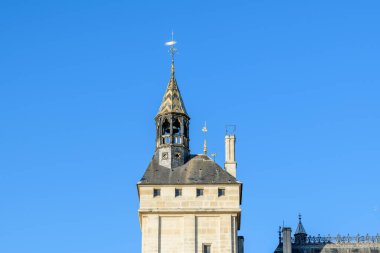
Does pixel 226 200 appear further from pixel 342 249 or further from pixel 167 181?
pixel 342 249

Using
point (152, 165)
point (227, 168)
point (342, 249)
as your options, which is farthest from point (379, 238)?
point (152, 165)

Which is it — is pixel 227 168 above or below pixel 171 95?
below

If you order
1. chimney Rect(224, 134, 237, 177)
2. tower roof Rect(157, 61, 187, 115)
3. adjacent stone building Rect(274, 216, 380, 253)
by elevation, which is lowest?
adjacent stone building Rect(274, 216, 380, 253)

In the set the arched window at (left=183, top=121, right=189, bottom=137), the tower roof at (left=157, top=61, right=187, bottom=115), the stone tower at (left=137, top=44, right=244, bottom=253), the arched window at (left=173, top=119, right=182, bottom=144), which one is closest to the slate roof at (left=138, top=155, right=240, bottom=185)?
the stone tower at (left=137, top=44, right=244, bottom=253)

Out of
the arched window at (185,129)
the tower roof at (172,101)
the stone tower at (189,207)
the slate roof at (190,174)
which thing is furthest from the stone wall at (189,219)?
the tower roof at (172,101)

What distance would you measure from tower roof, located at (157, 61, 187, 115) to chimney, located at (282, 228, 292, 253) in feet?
50.4

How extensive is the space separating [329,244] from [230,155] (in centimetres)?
1362

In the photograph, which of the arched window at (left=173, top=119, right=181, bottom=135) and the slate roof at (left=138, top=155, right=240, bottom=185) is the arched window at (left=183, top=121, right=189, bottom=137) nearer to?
the arched window at (left=173, top=119, right=181, bottom=135)

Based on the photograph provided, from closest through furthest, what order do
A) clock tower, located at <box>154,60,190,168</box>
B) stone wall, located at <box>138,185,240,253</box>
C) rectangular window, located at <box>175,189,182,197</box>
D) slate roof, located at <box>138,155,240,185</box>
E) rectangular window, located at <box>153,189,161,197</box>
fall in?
stone wall, located at <box>138,185,240,253</box> → rectangular window, located at <box>153,189,161,197</box> → rectangular window, located at <box>175,189,182,197</box> → slate roof, located at <box>138,155,240,185</box> → clock tower, located at <box>154,60,190,168</box>

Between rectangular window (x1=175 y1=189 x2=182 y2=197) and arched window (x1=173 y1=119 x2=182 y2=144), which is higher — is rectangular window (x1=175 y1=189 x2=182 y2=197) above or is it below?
below

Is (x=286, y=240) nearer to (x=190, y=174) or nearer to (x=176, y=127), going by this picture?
(x=190, y=174)

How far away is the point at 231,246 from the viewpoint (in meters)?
103

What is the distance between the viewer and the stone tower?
103 meters

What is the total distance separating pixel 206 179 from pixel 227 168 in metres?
3.33
